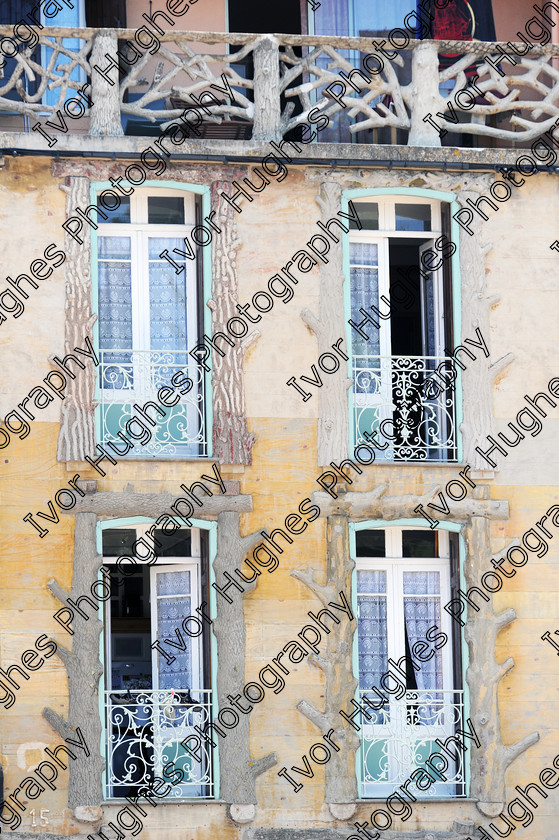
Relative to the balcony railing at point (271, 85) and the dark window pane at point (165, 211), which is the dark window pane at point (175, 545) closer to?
the dark window pane at point (165, 211)

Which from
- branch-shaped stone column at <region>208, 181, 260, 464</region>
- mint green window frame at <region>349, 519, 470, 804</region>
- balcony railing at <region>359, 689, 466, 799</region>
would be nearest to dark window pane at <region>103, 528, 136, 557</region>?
branch-shaped stone column at <region>208, 181, 260, 464</region>

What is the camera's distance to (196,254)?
18.1 meters

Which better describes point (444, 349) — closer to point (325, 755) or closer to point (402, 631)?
point (402, 631)

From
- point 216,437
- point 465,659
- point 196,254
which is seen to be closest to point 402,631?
point 465,659

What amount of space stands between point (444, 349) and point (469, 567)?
7.35 feet

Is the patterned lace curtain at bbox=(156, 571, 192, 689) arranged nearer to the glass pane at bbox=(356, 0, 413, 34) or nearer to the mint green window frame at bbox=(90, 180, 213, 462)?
the mint green window frame at bbox=(90, 180, 213, 462)

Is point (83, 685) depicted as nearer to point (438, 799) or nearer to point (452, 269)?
point (438, 799)

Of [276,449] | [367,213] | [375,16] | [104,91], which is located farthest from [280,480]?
[375,16]

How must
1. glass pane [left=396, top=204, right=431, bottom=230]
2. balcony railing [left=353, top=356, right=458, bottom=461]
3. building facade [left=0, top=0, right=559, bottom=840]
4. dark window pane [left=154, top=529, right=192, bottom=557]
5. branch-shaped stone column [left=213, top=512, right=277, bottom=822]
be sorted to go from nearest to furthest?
1. branch-shaped stone column [left=213, top=512, right=277, bottom=822]
2. building facade [left=0, top=0, right=559, bottom=840]
3. dark window pane [left=154, top=529, right=192, bottom=557]
4. balcony railing [left=353, top=356, right=458, bottom=461]
5. glass pane [left=396, top=204, right=431, bottom=230]

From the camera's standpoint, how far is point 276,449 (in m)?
17.6

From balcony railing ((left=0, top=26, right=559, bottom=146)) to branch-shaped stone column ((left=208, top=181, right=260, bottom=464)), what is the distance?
3.23 ft

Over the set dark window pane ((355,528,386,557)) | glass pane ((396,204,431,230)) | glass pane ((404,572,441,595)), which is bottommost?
glass pane ((404,572,441,595))

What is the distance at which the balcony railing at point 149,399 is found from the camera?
17578 millimetres

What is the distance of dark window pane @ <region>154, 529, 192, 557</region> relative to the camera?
57.9ft
